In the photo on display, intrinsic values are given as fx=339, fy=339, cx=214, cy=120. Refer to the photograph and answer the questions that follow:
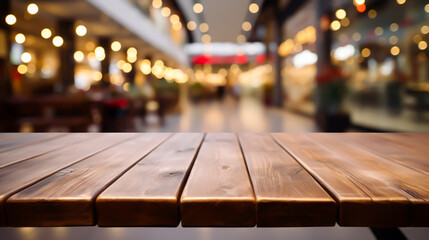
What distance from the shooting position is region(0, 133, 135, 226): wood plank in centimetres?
68

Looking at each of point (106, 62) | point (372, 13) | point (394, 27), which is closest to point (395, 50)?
point (394, 27)

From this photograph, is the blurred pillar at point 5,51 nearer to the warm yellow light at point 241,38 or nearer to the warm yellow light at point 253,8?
the warm yellow light at point 253,8

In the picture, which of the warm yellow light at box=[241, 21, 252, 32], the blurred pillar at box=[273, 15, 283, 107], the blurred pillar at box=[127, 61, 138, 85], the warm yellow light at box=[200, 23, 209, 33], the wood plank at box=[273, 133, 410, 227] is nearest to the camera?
the wood plank at box=[273, 133, 410, 227]

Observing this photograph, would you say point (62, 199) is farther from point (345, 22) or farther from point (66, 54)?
point (66, 54)

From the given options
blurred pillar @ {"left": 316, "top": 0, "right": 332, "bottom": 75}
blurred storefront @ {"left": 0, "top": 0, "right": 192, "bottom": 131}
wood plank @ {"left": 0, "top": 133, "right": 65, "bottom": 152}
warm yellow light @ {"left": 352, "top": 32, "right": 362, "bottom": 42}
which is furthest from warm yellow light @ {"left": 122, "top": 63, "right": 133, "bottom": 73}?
wood plank @ {"left": 0, "top": 133, "right": 65, "bottom": 152}

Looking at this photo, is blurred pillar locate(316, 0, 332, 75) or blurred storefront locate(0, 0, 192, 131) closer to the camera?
blurred storefront locate(0, 0, 192, 131)

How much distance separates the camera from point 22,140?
133 cm

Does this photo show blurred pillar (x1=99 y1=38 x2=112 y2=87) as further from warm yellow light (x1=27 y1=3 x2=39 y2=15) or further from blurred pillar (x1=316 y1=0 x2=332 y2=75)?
blurred pillar (x1=316 y1=0 x2=332 y2=75)

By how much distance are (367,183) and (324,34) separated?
257 inches

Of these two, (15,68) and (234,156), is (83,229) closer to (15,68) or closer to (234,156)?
(234,156)

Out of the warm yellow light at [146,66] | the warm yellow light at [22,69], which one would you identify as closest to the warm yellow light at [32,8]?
the warm yellow light at [22,69]

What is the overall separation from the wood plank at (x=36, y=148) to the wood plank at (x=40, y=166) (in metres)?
0.04

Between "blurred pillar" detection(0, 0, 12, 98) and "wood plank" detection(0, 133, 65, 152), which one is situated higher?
"blurred pillar" detection(0, 0, 12, 98)

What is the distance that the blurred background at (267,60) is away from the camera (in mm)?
4809
